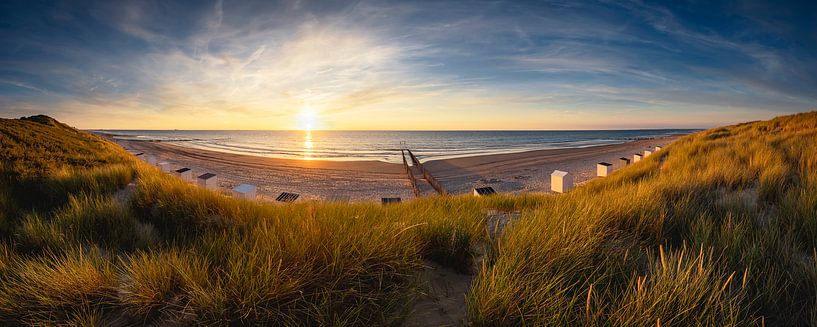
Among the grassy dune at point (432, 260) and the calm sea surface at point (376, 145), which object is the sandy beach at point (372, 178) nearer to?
the calm sea surface at point (376, 145)

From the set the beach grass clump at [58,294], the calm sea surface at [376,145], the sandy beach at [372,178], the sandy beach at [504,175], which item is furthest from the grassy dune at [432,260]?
the calm sea surface at [376,145]

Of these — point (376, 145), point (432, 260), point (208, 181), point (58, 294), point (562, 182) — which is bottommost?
point (562, 182)

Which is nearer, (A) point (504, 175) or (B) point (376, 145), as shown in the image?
(A) point (504, 175)

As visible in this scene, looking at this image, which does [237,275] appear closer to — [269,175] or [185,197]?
[185,197]

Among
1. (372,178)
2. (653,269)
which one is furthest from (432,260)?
(372,178)

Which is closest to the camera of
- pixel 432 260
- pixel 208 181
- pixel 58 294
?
pixel 58 294

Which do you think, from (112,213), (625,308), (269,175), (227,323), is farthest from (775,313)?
(269,175)

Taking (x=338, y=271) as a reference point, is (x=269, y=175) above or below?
below

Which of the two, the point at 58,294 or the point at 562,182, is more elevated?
the point at 58,294

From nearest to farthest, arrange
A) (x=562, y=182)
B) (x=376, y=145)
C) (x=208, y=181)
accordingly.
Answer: (x=208, y=181) < (x=562, y=182) < (x=376, y=145)

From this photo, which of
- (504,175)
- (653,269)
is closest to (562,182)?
(504,175)

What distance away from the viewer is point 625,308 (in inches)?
62.0

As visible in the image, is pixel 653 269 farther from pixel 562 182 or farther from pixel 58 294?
pixel 562 182

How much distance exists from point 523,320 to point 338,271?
1.11 metres
